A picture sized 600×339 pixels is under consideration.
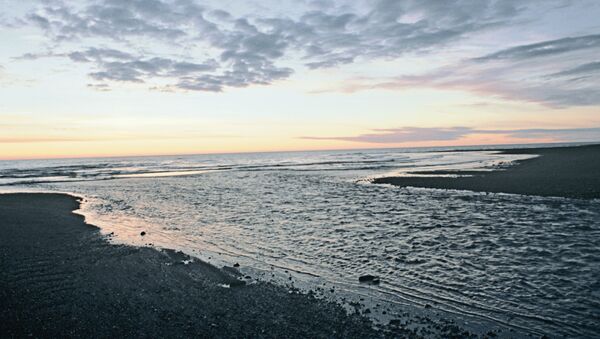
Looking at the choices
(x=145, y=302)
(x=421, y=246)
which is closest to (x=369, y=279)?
(x=421, y=246)

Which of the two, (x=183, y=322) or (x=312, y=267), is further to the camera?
(x=312, y=267)

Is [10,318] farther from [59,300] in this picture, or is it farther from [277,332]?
[277,332]

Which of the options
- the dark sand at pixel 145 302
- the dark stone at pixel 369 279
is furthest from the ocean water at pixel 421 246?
the dark sand at pixel 145 302

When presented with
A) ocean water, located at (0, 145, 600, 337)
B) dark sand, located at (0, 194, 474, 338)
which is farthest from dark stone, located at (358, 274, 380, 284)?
dark sand, located at (0, 194, 474, 338)

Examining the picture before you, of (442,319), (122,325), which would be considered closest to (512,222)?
(442,319)

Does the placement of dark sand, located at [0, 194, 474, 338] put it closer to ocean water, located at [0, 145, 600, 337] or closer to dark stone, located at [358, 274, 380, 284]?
ocean water, located at [0, 145, 600, 337]

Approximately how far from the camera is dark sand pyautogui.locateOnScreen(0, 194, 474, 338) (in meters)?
8.49

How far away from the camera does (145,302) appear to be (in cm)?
1026

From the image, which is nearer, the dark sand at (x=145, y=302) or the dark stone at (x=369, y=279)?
the dark sand at (x=145, y=302)

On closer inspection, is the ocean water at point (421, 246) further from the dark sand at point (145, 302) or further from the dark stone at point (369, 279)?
the dark sand at point (145, 302)

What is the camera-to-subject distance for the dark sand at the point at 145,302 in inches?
334

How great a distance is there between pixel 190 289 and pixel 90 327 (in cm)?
313

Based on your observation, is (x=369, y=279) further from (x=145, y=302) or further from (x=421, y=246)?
(x=145, y=302)

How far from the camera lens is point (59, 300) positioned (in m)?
10.2
